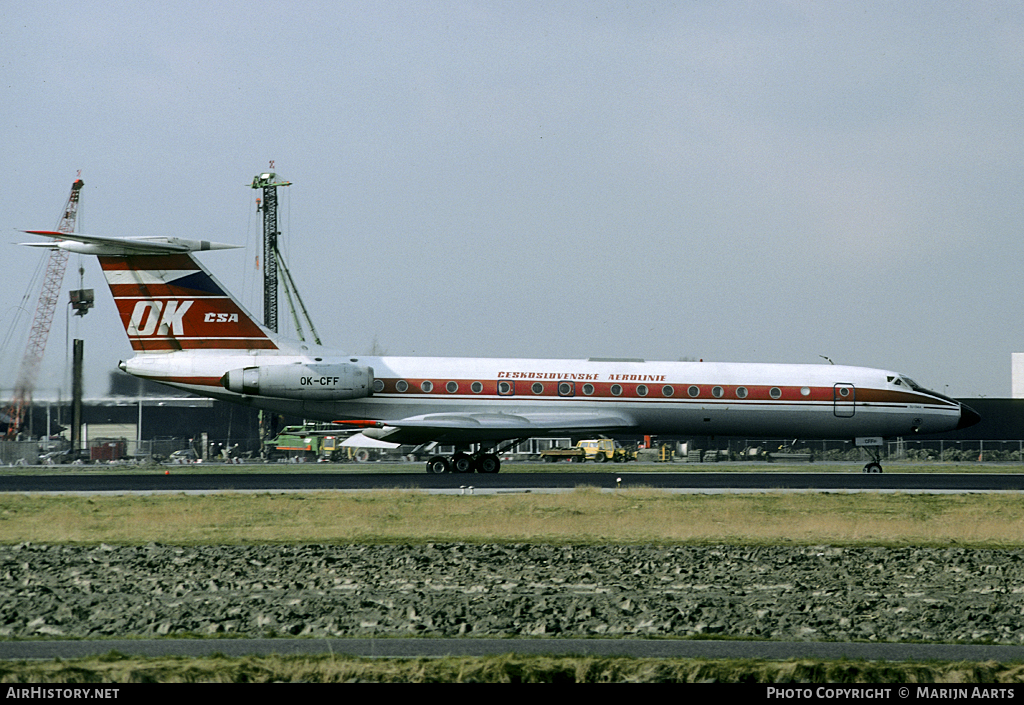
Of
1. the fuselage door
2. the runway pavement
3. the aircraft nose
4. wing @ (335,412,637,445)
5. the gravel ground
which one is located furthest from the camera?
the aircraft nose

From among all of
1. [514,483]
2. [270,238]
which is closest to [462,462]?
[514,483]

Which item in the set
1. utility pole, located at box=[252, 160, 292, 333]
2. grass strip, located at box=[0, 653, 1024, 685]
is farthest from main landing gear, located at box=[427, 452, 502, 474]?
utility pole, located at box=[252, 160, 292, 333]

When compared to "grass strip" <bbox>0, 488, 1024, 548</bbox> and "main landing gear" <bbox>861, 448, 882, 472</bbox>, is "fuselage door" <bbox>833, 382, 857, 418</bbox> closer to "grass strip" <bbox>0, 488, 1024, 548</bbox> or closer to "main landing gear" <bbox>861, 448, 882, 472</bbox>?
"main landing gear" <bbox>861, 448, 882, 472</bbox>

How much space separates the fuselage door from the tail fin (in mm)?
19394

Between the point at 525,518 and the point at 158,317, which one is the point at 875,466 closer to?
the point at 525,518

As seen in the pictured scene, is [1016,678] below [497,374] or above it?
below

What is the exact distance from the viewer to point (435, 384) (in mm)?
32094

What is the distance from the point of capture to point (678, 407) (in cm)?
3278

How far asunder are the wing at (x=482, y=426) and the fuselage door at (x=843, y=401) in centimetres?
712

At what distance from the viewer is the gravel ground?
30.3ft

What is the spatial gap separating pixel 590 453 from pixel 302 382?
82.3ft

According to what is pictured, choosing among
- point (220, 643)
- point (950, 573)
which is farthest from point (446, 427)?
point (220, 643)
